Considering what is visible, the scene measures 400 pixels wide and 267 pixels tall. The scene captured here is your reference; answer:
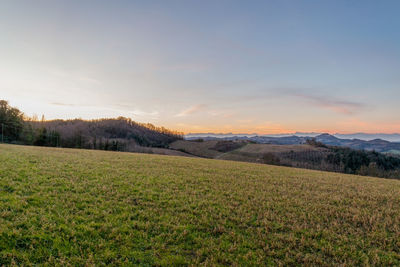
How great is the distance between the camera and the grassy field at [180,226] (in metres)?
4.28

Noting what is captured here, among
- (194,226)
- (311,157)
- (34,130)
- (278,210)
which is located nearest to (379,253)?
(278,210)

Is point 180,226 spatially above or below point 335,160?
above

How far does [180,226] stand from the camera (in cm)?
554

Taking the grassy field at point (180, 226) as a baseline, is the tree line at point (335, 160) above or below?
below

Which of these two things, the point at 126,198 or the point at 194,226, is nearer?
the point at 194,226

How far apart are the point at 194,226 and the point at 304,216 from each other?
4.22 metres

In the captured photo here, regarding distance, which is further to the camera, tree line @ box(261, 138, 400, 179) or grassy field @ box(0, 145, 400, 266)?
tree line @ box(261, 138, 400, 179)

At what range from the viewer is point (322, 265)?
4.26m

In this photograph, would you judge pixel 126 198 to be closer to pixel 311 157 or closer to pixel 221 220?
pixel 221 220

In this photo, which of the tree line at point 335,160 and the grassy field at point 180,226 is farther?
the tree line at point 335,160

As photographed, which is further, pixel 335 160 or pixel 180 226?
pixel 335 160

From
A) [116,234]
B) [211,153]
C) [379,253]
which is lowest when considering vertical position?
[211,153]

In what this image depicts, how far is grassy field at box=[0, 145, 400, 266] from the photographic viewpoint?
4.28 meters

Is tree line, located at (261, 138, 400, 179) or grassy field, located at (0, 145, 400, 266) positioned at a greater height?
grassy field, located at (0, 145, 400, 266)
